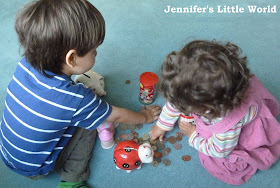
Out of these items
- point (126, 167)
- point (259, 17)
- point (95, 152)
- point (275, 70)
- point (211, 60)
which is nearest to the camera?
point (211, 60)

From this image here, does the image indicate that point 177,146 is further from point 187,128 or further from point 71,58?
point 71,58

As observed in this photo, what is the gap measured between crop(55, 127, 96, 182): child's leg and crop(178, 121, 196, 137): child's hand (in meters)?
0.35

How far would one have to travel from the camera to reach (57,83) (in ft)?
2.45

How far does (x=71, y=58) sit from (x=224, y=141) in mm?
521

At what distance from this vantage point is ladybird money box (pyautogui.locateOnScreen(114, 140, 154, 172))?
0.90 metres

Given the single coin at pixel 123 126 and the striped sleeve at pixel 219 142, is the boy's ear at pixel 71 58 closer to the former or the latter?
the single coin at pixel 123 126

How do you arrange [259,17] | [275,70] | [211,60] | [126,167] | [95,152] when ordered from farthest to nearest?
[259,17], [275,70], [95,152], [126,167], [211,60]

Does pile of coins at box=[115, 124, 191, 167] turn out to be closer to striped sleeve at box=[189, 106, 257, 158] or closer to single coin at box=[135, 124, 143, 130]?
single coin at box=[135, 124, 143, 130]

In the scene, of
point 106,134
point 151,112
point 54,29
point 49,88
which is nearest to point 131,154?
point 106,134

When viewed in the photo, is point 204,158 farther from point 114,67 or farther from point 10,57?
point 10,57

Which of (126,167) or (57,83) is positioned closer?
(57,83)

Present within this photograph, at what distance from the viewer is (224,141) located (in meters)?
0.81

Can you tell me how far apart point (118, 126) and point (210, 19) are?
2.69ft

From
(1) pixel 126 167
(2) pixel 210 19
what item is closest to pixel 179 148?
(1) pixel 126 167
